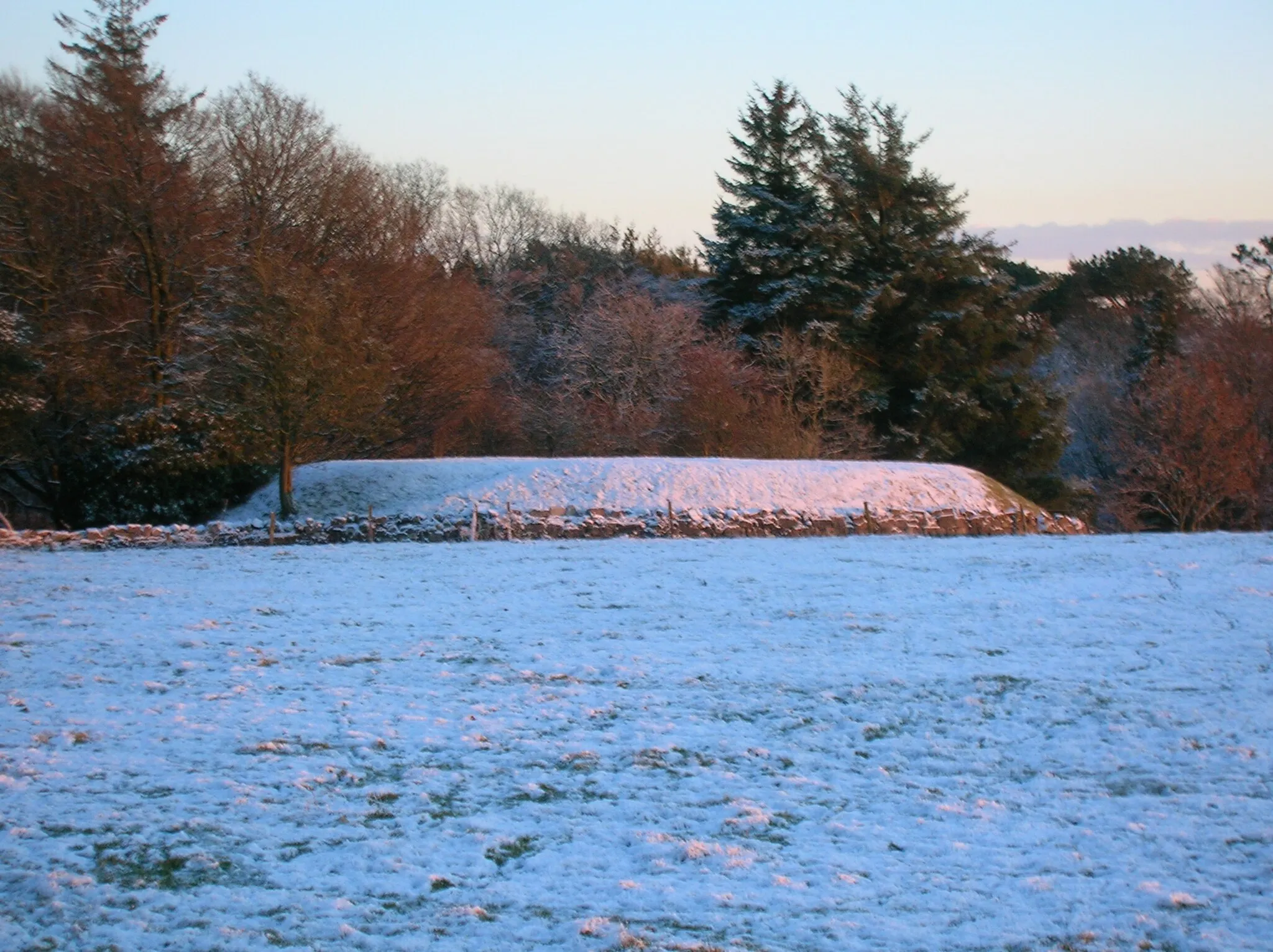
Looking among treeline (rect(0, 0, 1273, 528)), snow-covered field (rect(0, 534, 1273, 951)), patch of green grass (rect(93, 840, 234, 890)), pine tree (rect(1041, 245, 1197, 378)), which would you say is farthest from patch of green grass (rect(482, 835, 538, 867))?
pine tree (rect(1041, 245, 1197, 378))

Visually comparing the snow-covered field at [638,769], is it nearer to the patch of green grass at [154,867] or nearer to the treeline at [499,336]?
the patch of green grass at [154,867]

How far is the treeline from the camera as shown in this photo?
28391mm

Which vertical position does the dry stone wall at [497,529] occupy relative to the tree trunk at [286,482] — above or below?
below

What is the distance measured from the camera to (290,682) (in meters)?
9.74

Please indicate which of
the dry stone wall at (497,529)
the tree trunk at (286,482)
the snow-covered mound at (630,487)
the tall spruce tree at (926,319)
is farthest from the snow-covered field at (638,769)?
the tall spruce tree at (926,319)

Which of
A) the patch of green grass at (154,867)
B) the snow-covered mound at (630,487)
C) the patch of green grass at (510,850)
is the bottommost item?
the patch of green grass at (510,850)

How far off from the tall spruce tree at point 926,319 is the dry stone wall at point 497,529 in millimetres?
16027

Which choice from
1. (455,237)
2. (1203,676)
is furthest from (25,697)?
(455,237)

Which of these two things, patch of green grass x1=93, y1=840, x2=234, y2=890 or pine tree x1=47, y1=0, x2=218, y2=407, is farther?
pine tree x1=47, y1=0, x2=218, y2=407

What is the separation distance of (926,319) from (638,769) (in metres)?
36.5

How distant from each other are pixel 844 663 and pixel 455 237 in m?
55.1

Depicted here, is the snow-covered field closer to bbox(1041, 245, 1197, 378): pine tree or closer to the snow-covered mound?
the snow-covered mound

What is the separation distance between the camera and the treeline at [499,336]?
2839cm

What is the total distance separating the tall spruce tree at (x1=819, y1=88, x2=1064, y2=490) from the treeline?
12 centimetres
